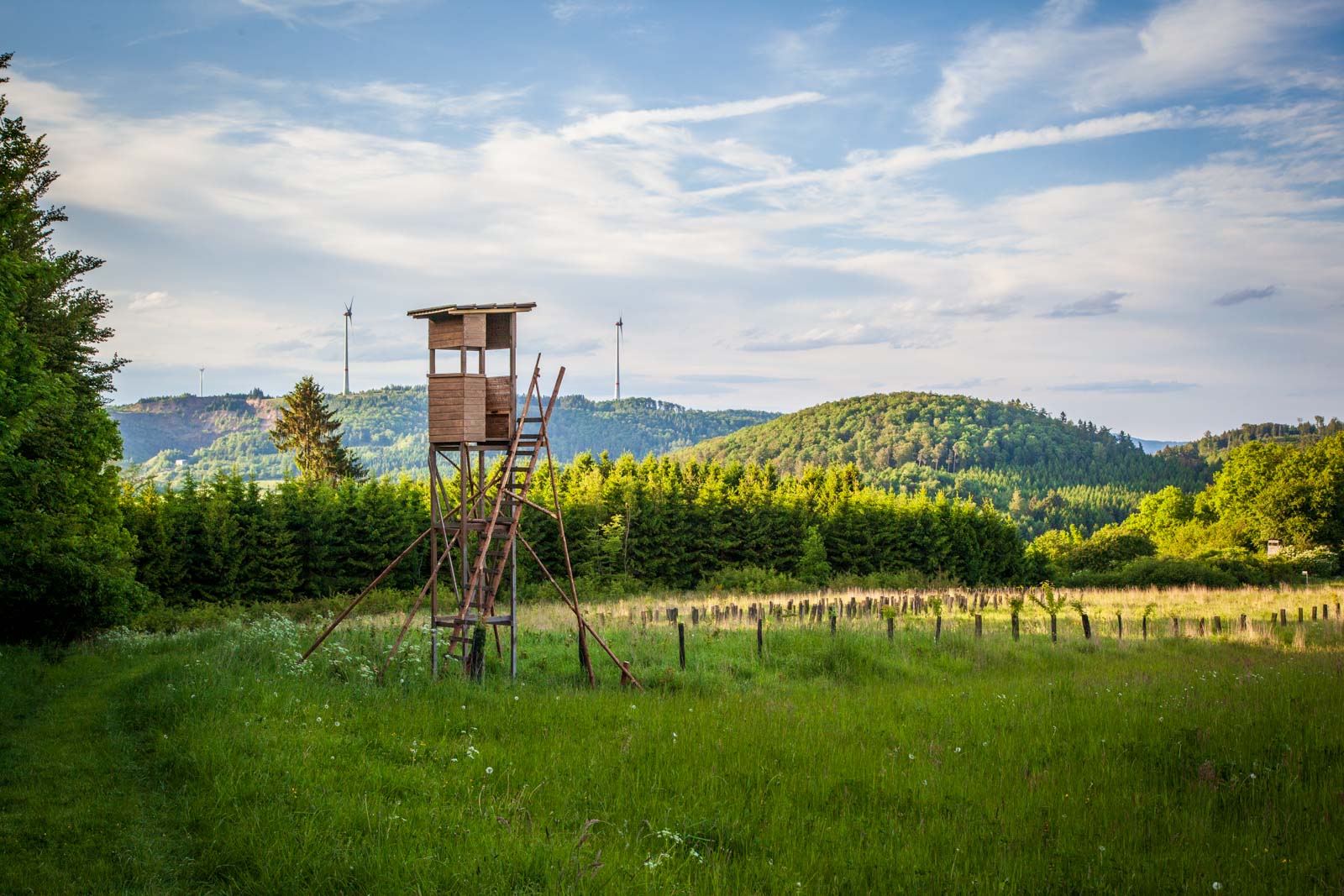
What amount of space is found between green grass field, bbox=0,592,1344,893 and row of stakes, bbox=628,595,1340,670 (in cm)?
492

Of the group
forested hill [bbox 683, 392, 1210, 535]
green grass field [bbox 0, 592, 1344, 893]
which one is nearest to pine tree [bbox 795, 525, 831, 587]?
green grass field [bbox 0, 592, 1344, 893]

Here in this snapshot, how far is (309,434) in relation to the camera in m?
73.6

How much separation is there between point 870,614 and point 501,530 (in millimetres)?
16199

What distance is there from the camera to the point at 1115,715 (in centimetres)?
1251

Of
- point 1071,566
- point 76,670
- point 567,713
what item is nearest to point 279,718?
point 567,713

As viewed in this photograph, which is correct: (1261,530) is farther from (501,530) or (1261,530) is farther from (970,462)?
(970,462)

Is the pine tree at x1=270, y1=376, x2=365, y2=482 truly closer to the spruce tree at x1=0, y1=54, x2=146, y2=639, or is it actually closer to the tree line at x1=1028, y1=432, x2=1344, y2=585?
the spruce tree at x1=0, y1=54, x2=146, y2=639

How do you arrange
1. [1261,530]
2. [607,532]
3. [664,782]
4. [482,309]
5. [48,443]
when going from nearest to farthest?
1. [664,782]
2. [482,309]
3. [48,443]
4. [607,532]
5. [1261,530]

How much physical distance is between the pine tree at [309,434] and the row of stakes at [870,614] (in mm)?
48653

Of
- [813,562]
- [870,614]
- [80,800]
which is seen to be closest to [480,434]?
[80,800]

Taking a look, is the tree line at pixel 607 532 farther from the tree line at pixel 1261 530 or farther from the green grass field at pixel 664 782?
the green grass field at pixel 664 782

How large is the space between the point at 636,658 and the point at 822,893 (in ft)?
41.6

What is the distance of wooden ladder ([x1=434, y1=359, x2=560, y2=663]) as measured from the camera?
17.2 meters

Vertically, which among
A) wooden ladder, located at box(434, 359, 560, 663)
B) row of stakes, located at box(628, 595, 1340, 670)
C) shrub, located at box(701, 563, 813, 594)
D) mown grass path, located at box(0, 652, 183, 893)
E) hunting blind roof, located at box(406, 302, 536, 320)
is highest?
hunting blind roof, located at box(406, 302, 536, 320)
